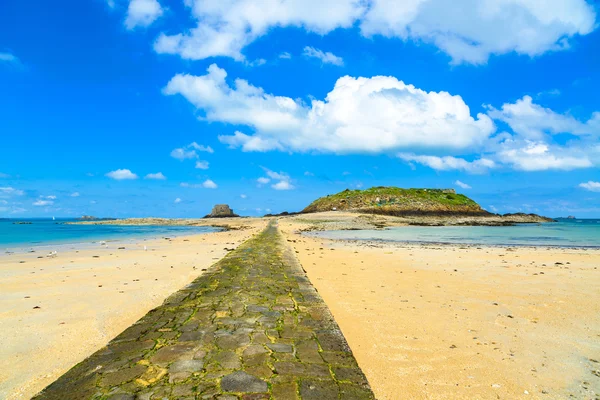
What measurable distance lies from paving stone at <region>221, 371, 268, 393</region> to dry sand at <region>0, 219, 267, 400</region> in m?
2.11

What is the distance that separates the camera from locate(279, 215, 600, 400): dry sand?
3.88 m

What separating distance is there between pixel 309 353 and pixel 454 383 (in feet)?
5.58

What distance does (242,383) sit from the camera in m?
3.41

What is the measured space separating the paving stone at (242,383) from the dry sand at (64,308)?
211cm

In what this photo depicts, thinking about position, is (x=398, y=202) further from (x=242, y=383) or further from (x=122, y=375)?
(x=122, y=375)

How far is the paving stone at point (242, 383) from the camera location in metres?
3.29

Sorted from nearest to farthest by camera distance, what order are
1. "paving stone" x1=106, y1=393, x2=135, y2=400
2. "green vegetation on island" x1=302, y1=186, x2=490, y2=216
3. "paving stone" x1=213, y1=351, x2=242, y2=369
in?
"paving stone" x1=106, y1=393, x2=135, y2=400 < "paving stone" x1=213, y1=351, x2=242, y2=369 < "green vegetation on island" x1=302, y1=186, x2=490, y2=216

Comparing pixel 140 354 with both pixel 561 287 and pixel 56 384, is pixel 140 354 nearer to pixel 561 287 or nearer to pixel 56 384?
pixel 56 384

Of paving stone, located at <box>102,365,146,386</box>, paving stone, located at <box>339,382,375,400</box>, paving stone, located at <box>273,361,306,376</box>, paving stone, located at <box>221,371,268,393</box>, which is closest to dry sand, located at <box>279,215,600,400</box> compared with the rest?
paving stone, located at <box>339,382,375,400</box>

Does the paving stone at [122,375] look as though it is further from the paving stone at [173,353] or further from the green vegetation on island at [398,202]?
the green vegetation on island at [398,202]

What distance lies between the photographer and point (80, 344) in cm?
496

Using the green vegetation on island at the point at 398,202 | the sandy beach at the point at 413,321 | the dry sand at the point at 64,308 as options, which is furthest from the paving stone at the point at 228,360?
the green vegetation on island at the point at 398,202

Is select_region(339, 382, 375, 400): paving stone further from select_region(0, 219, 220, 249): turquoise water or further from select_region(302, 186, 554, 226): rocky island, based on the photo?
select_region(302, 186, 554, 226): rocky island

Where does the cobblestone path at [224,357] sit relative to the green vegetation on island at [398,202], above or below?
below
